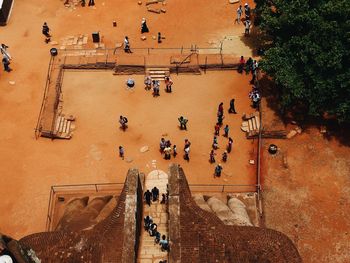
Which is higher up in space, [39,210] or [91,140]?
[91,140]

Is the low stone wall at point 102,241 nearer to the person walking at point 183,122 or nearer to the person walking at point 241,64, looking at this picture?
the person walking at point 183,122

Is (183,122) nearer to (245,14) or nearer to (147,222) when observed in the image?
(147,222)

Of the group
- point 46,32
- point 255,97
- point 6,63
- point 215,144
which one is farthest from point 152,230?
point 46,32

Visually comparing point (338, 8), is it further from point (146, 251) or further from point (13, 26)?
point (13, 26)

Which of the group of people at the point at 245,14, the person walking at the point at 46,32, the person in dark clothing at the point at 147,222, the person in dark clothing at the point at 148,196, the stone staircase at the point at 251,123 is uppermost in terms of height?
the group of people at the point at 245,14

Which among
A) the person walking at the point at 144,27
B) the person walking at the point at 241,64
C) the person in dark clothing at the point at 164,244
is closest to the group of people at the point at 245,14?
the person walking at the point at 241,64

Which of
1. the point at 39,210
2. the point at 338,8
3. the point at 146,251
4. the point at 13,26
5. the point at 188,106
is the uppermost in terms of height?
the point at 13,26

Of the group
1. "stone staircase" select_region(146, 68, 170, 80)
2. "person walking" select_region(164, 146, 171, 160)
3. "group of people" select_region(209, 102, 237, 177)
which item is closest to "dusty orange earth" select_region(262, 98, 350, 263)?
"group of people" select_region(209, 102, 237, 177)

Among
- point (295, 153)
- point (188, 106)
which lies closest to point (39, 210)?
point (188, 106)
